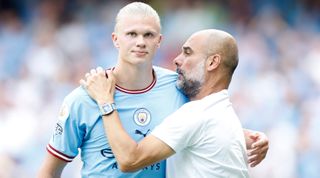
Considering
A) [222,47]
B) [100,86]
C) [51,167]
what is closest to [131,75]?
[100,86]

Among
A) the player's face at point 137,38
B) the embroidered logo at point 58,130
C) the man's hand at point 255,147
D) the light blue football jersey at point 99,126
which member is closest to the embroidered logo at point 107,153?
the light blue football jersey at point 99,126

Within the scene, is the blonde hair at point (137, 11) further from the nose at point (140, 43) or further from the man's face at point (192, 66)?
the man's face at point (192, 66)

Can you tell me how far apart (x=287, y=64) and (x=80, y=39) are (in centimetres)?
254

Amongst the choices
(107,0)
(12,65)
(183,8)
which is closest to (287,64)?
(183,8)

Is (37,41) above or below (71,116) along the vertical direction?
below

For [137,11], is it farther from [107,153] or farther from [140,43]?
[107,153]

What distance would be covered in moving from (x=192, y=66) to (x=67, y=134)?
0.84 meters

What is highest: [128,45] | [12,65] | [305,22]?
[128,45]

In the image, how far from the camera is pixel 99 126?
16.8 ft

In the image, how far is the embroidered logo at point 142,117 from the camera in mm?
5160

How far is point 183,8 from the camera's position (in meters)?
10.8

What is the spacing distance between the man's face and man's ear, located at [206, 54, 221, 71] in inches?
1.2

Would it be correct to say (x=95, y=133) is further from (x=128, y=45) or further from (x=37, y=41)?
(x=37, y=41)

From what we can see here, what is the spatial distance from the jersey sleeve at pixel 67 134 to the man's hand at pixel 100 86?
0.41ft
